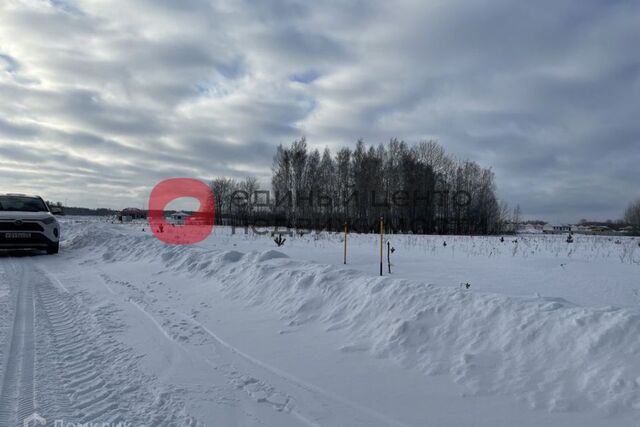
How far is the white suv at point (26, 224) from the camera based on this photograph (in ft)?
40.7

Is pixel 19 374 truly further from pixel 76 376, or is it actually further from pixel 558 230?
pixel 558 230

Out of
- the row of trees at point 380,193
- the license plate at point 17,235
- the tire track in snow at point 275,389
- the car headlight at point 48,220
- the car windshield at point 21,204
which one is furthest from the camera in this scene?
the row of trees at point 380,193

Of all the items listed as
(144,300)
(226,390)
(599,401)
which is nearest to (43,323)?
(144,300)

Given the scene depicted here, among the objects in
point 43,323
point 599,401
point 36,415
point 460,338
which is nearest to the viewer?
point 36,415

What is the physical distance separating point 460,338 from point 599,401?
145 cm

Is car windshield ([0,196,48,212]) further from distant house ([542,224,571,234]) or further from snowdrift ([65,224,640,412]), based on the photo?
distant house ([542,224,571,234])

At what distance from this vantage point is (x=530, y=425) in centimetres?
311

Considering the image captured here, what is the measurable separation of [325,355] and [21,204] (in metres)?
14.5

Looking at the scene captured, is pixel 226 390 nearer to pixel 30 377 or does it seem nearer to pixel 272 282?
pixel 30 377

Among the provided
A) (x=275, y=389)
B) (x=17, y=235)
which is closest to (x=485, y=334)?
(x=275, y=389)

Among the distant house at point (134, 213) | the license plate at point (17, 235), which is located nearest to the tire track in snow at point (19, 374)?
the license plate at point (17, 235)

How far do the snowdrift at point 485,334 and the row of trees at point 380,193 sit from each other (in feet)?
139

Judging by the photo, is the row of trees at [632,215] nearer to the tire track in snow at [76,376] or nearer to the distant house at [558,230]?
the distant house at [558,230]

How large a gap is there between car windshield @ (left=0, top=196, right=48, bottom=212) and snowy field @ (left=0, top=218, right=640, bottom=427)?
26.2 ft
